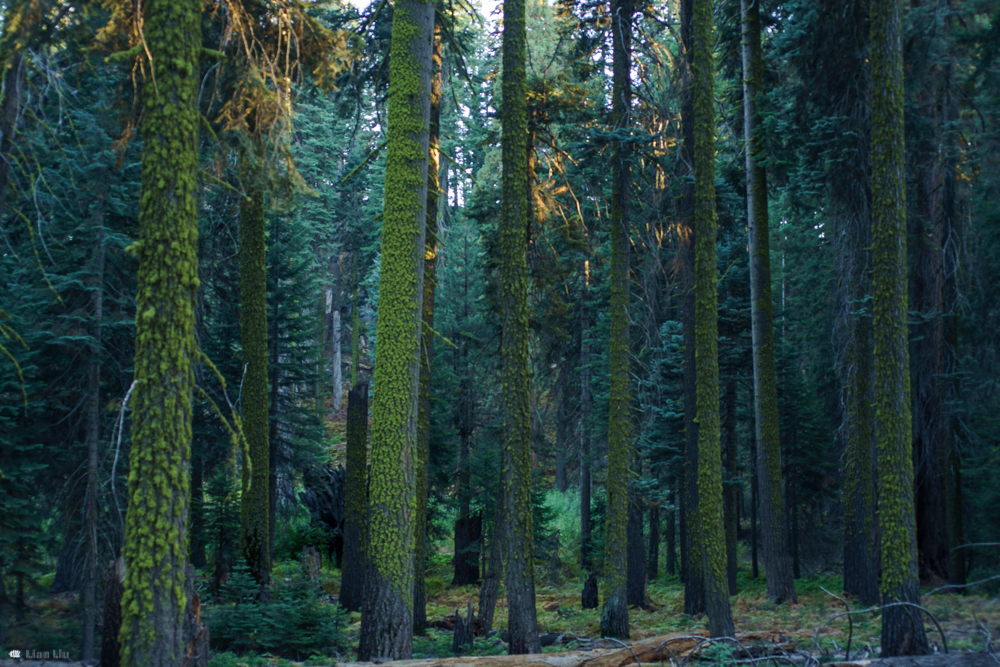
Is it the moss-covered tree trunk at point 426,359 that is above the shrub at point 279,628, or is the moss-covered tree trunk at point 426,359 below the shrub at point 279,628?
above

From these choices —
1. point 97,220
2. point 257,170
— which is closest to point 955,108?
point 257,170

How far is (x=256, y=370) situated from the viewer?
1291cm

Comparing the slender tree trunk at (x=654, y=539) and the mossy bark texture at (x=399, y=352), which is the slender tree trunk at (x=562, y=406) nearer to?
the slender tree trunk at (x=654, y=539)

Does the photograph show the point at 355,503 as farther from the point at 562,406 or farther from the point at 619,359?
the point at 562,406

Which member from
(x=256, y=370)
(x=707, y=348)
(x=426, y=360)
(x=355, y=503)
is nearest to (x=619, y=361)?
(x=707, y=348)

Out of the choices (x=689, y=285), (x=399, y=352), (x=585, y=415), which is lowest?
(x=585, y=415)

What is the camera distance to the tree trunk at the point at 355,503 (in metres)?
14.6

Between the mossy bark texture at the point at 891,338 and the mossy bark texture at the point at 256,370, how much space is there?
10375 mm

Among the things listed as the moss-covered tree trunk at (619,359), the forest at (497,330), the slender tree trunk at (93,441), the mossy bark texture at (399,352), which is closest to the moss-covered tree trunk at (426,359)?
the forest at (497,330)

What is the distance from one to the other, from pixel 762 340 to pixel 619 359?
4.23 m

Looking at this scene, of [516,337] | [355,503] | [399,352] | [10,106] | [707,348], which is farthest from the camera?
[355,503]

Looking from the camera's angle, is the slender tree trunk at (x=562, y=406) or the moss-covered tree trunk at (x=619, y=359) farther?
the slender tree trunk at (x=562, y=406)

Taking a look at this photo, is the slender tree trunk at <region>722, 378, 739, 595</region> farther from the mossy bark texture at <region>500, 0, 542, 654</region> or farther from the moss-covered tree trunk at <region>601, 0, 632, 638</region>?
the mossy bark texture at <region>500, 0, 542, 654</region>

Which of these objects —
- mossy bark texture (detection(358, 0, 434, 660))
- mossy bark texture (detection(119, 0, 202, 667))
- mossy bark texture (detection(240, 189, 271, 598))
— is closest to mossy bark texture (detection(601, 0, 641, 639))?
mossy bark texture (detection(358, 0, 434, 660))
